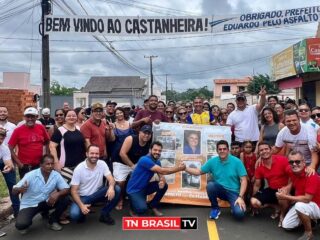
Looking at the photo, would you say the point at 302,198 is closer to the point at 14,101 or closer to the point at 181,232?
the point at 181,232

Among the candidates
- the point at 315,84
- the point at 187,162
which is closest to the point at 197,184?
the point at 187,162

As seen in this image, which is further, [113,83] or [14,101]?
[113,83]

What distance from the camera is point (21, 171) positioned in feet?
21.5

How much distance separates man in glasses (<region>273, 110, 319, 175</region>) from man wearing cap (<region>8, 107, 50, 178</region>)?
3940mm

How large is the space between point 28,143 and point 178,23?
526cm

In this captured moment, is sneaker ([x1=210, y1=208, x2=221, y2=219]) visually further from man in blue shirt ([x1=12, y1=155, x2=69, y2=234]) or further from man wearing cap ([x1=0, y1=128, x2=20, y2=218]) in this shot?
man wearing cap ([x1=0, y1=128, x2=20, y2=218])

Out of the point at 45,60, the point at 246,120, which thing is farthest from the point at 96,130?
the point at 45,60

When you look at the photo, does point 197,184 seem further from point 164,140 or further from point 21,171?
point 21,171

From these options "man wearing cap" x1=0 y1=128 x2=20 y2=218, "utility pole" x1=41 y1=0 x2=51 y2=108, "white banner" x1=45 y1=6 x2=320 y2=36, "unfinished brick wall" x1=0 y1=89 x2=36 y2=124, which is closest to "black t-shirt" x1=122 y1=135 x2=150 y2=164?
"man wearing cap" x1=0 y1=128 x2=20 y2=218

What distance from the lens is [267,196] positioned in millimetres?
6188

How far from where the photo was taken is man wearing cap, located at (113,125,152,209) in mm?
6820

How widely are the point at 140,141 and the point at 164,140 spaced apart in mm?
698

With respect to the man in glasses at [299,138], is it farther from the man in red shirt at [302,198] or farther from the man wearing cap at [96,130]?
the man wearing cap at [96,130]

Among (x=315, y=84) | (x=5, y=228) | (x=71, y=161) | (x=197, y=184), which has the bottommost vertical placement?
(x=5, y=228)
